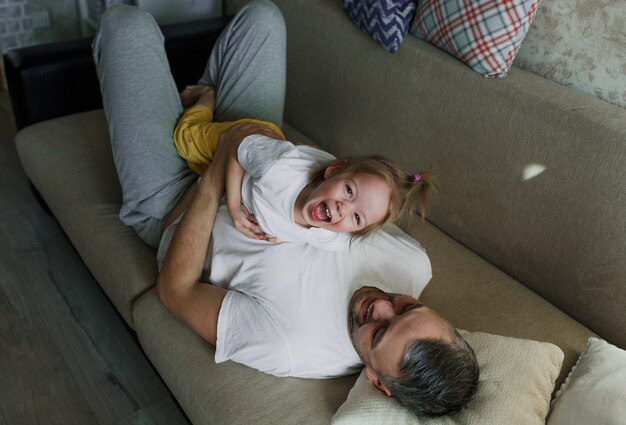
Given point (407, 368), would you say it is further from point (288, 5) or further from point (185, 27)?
point (185, 27)

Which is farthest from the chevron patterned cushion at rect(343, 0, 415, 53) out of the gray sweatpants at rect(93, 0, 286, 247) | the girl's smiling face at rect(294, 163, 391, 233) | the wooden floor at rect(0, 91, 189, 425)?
the wooden floor at rect(0, 91, 189, 425)

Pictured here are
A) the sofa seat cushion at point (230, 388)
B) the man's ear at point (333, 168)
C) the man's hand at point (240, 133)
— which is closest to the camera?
the sofa seat cushion at point (230, 388)

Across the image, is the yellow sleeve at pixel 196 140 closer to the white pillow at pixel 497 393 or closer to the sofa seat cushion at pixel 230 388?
the sofa seat cushion at pixel 230 388

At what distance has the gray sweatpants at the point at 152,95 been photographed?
1.61m

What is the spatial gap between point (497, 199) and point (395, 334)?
0.67 meters

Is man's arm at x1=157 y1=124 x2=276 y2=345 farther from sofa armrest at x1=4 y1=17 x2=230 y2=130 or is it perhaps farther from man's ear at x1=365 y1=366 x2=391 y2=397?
sofa armrest at x1=4 y1=17 x2=230 y2=130

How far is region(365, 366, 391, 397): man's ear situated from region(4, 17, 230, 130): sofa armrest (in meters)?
1.42

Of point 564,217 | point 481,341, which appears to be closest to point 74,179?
point 481,341

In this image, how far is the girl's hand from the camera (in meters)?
1.39

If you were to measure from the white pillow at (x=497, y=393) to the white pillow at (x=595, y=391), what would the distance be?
1.3 inches

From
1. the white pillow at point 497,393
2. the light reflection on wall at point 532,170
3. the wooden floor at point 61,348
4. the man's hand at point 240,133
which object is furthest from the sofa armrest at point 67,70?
the white pillow at point 497,393

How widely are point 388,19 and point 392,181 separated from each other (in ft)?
2.19

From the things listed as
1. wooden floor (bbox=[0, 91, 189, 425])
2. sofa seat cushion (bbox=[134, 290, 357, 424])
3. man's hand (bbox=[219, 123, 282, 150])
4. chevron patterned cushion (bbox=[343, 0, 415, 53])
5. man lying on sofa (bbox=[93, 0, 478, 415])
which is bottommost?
wooden floor (bbox=[0, 91, 189, 425])

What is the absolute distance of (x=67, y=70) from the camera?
1.99 metres
